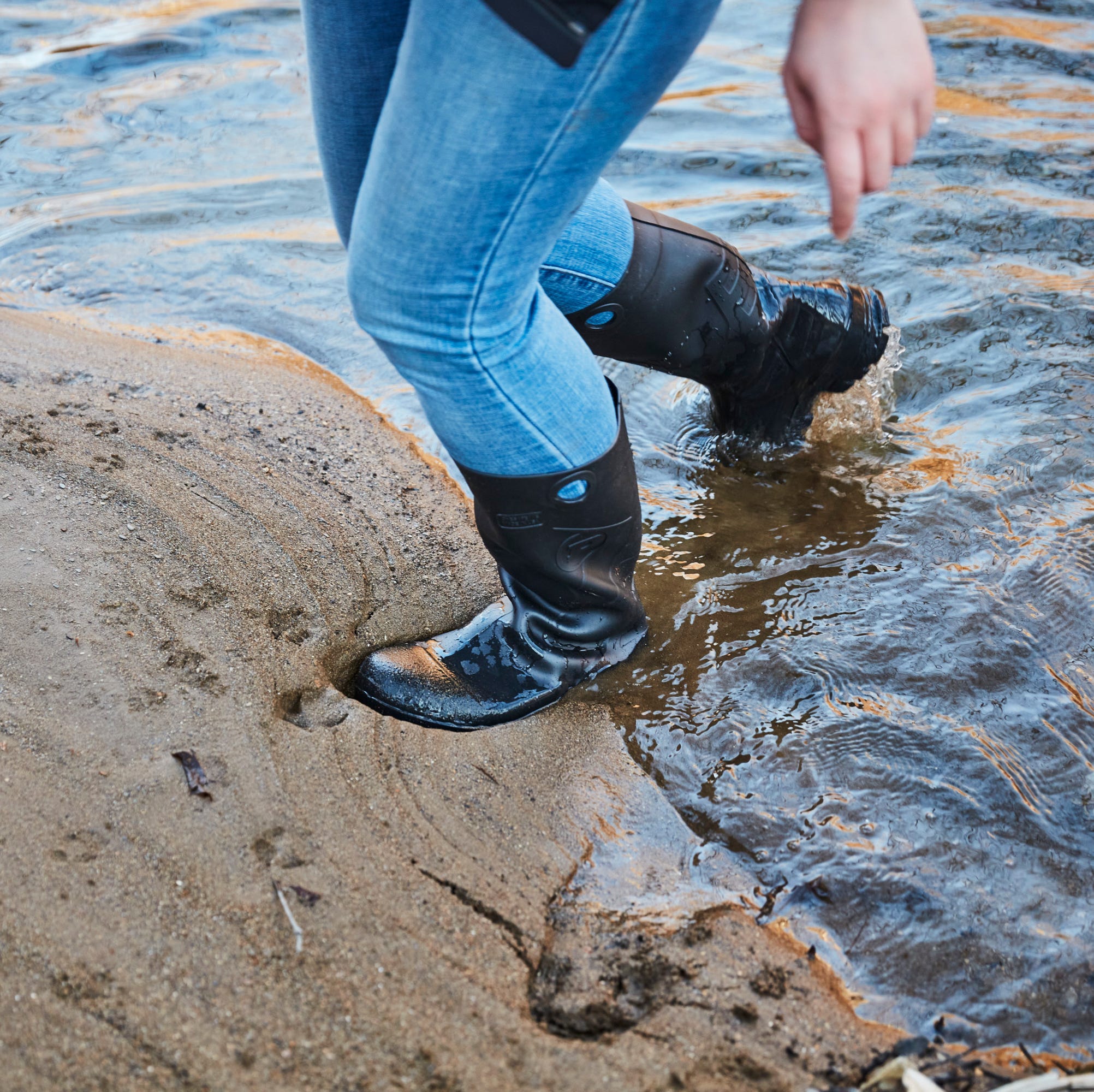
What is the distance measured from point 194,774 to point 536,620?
61cm

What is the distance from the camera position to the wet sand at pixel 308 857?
Answer: 104 centimetres

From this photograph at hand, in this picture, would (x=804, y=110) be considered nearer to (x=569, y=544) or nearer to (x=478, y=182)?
(x=478, y=182)

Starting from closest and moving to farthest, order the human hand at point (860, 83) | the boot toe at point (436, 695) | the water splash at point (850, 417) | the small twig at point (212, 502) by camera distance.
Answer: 1. the human hand at point (860, 83)
2. the boot toe at point (436, 695)
3. the small twig at point (212, 502)
4. the water splash at point (850, 417)

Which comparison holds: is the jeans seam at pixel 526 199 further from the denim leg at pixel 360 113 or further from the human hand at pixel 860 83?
the denim leg at pixel 360 113

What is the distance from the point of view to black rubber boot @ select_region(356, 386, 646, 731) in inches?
57.9

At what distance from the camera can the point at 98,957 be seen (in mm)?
1104

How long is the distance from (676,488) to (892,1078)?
4.74 feet

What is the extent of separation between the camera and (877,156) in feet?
2.88

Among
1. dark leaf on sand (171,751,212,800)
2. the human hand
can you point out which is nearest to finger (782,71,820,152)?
the human hand

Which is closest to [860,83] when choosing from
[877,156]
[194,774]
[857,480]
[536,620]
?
[877,156]

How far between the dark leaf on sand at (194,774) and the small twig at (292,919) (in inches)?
8.1

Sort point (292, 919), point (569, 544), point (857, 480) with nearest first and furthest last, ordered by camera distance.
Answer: point (292, 919), point (569, 544), point (857, 480)

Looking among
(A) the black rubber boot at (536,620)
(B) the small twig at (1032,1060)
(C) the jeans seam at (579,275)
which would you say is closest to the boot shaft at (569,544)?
(A) the black rubber boot at (536,620)

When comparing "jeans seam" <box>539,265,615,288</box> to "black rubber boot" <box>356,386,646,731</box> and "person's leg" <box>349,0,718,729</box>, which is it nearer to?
"person's leg" <box>349,0,718,729</box>
